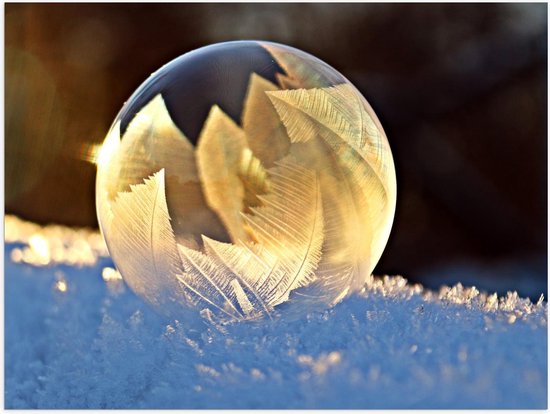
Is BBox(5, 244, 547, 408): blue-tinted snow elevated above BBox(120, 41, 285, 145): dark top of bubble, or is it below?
below

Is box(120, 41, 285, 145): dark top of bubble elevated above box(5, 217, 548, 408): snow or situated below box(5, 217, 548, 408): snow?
above

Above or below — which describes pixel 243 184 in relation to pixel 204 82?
below

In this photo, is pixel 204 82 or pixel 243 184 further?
pixel 204 82

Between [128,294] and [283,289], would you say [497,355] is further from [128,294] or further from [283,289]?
[128,294]

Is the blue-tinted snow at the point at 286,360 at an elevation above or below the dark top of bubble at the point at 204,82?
below

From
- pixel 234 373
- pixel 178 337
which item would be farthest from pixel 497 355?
pixel 178 337
